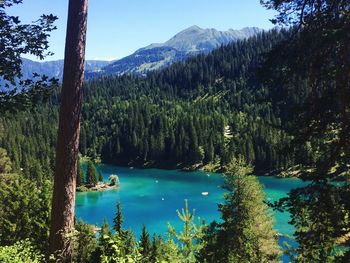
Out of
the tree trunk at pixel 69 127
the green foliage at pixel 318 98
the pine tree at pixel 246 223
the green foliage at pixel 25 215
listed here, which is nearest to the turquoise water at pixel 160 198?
the green foliage at pixel 25 215

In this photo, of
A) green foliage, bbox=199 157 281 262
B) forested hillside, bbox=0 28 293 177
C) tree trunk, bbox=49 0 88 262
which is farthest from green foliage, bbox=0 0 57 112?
forested hillside, bbox=0 28 293 177

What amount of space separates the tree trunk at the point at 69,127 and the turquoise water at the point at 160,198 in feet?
170

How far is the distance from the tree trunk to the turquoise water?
51.7 meters

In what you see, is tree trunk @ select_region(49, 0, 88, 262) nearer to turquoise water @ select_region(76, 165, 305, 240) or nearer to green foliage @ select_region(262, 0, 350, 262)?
green foliage @ select_region(262, 0, 350, 262)

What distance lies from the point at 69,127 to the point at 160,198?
83949mm

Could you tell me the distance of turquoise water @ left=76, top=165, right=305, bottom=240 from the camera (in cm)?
6756

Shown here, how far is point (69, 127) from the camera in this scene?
6613mm

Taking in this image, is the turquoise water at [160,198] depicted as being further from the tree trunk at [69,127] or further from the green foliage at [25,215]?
the tree trunk at [69,127]

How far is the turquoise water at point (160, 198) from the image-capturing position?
6756 cm

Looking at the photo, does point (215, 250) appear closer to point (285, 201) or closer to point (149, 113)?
point (285, 201)

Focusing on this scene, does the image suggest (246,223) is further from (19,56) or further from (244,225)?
(19,56)

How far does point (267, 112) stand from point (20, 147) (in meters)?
94.6

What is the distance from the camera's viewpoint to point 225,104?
7328 inches

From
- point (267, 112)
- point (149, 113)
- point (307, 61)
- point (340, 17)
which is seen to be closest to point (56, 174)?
point (307, 61)
